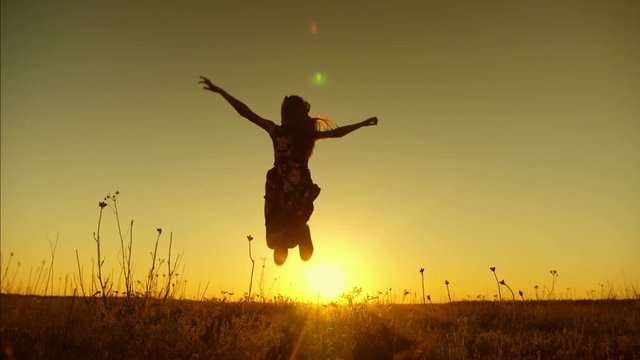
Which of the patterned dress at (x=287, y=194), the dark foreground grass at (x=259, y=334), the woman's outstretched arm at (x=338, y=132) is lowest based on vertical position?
the dark foreground grass at (x=259, y=334)

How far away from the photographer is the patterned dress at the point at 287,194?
26.5 ft

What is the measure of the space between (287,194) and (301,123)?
1.26 m

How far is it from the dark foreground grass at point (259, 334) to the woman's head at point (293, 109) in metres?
3.31

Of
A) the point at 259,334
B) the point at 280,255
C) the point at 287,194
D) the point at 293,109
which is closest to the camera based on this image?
the point at 259,334

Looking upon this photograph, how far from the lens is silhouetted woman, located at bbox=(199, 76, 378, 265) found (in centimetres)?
809

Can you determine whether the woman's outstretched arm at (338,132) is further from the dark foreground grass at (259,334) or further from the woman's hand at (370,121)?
the dark foreground grass at (259,334)

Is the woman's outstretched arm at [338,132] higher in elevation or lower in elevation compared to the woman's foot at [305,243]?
higher

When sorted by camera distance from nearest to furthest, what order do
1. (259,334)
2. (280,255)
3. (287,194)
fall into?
(259,334) < (287,194) < (280,255)

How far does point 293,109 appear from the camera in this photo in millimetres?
8570

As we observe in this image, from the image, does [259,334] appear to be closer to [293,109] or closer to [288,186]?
[288,186]

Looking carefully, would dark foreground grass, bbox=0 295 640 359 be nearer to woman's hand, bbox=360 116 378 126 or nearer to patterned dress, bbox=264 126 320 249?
patterned dress, bbox=264 126 320 249

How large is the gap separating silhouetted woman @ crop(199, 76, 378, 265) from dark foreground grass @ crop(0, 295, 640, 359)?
136cm

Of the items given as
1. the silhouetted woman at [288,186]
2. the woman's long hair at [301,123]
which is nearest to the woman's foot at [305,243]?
the silhouetted woman at [288,186]

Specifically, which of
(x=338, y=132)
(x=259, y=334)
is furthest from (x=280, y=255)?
(x=338, y=132)
